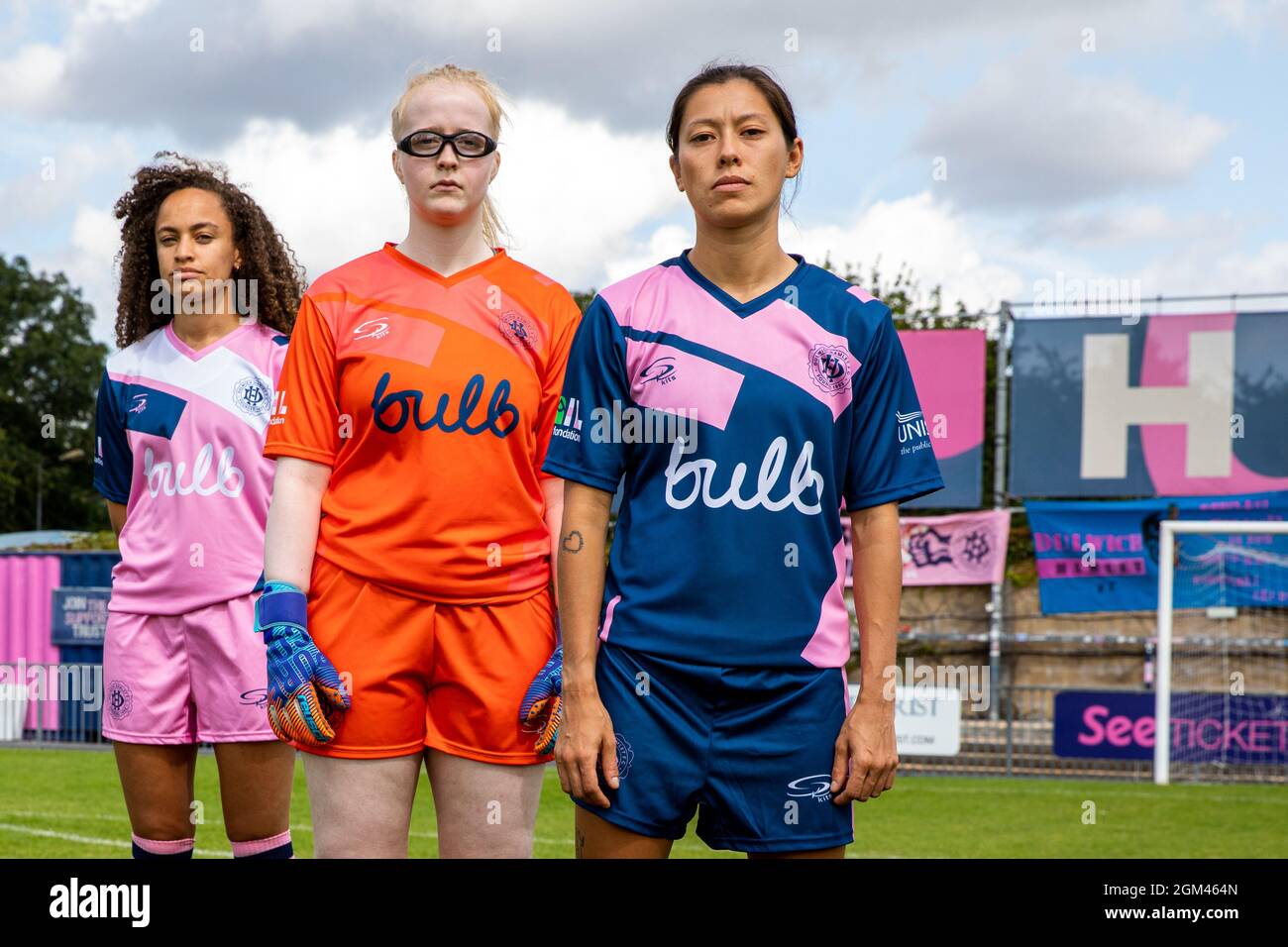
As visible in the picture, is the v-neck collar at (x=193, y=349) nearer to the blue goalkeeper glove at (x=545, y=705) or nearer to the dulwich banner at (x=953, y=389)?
the blue goalkeeper glove at (x=545, y=705)

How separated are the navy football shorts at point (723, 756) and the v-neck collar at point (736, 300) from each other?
2.47 feet

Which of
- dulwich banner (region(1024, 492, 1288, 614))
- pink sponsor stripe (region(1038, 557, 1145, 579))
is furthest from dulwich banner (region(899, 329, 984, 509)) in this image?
pink sponsor stripe (region(1038, 557, 1145, 579))

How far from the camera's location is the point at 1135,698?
14.6m

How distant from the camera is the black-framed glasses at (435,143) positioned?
10.9ft

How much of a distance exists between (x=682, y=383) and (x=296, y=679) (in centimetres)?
108

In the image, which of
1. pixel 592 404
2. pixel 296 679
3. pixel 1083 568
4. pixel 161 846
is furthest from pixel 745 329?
pixel 1083 568

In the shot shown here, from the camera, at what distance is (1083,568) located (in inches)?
800

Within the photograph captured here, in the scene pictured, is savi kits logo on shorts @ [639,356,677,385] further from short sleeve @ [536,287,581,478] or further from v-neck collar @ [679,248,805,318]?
short sleeve @ [536,287,581,478]

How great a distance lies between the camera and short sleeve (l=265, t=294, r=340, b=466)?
324 cm

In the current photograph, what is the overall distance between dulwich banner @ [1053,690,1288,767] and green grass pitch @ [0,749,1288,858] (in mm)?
571
